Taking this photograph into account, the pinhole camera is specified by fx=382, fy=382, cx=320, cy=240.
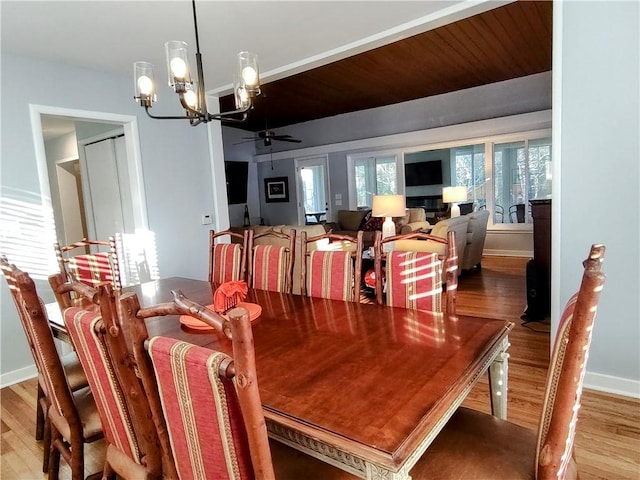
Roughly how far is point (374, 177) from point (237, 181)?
3.25 m

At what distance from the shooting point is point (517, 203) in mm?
6832

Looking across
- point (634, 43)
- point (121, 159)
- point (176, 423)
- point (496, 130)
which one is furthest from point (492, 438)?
point (496, 130)

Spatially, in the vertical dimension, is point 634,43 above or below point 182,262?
above

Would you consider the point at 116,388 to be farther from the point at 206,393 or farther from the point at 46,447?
the point at 46,447

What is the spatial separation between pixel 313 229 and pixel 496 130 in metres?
4.13

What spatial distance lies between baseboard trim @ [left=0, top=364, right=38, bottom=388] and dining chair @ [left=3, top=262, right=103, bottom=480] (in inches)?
62.9

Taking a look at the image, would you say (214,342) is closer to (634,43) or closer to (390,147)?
(634,43)

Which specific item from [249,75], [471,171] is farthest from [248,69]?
[471,171]

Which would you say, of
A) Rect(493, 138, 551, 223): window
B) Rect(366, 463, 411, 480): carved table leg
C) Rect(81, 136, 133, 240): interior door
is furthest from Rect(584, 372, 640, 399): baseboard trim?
Rect(493, 138, 551, 223): window

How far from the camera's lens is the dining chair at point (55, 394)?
125cm

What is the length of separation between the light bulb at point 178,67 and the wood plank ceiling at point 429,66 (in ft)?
3.26

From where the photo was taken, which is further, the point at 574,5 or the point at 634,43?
the point at 574,5

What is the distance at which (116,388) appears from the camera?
40.0 inches

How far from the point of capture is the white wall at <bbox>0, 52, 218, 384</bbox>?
292 cm
